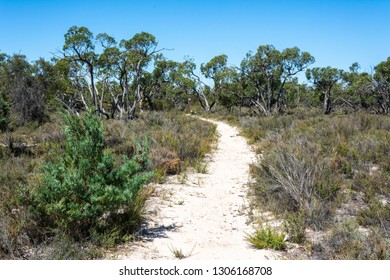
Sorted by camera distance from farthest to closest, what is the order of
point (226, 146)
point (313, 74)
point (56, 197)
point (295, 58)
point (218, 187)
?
point (313, 74)
point (295, 58)
point (226, 146)
point (218, 187)
point (56, 197)

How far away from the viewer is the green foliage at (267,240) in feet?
14.7

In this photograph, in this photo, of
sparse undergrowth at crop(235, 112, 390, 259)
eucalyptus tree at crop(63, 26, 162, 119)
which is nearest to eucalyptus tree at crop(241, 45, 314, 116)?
eucalyptus tree at crop(63, 26, 162, 119)

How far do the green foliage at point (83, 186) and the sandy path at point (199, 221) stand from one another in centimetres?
62

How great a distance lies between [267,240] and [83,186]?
2578mm

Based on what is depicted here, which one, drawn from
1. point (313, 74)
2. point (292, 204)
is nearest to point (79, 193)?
point (292, 204)

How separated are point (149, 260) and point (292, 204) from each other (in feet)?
9.58

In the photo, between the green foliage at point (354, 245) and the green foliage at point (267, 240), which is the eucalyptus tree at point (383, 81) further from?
the green foliage at point (267, 240)

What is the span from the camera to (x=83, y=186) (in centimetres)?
438

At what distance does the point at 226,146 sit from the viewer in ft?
46.1

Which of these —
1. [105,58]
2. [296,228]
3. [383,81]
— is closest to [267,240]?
[296,228]

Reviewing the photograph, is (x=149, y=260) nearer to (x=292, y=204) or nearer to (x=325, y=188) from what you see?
(x=292, y=204)

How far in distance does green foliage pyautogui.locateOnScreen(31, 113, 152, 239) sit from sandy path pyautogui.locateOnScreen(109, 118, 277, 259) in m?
0.62

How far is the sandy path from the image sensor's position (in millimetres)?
4391

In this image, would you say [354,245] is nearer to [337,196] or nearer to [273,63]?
[337,196]
